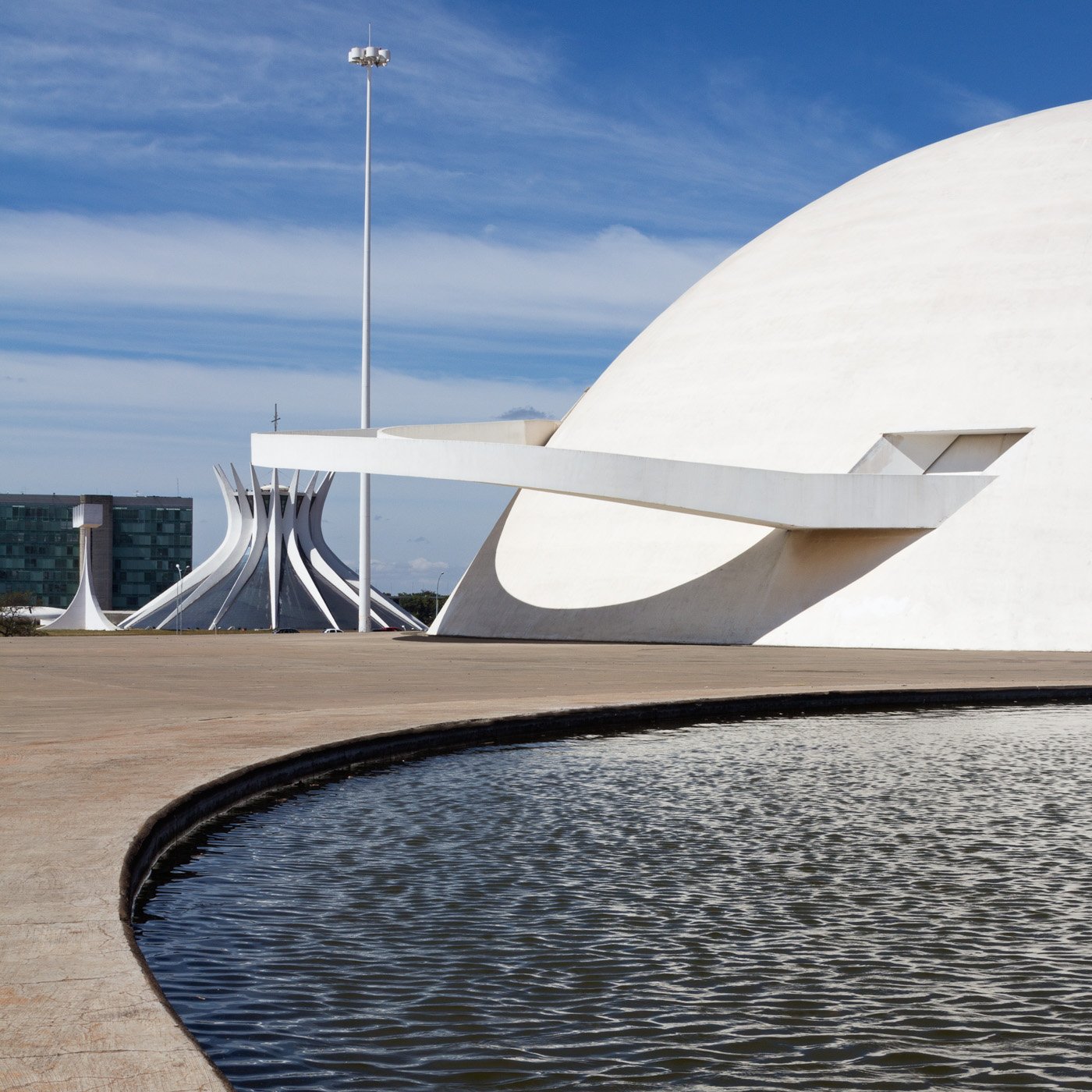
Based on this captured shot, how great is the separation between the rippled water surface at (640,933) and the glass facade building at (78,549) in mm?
112335

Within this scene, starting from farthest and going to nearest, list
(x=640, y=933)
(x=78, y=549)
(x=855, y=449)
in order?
(x=78, y=549) < (x=855, y=449) < (x=640, y=933)

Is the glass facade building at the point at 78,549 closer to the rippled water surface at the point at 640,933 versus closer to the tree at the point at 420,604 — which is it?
the tree at the point at 420,604

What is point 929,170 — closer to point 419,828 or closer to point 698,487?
point 698,487

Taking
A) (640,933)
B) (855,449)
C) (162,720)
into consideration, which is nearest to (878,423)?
(855,449)

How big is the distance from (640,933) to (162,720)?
7.29m

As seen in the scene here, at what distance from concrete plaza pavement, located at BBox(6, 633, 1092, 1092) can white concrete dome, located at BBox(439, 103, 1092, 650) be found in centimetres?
185

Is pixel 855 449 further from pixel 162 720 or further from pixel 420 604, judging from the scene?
pixel 420 604

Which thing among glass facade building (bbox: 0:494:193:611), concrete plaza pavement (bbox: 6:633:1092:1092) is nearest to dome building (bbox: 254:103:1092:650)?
concrete plaza pavement (bbox: 6:633:1092:1092)

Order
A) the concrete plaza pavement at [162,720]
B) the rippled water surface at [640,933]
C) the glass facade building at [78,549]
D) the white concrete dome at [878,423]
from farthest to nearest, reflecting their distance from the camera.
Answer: the glass facade building at [78,549] → the white concrete dome at [878,423] → the rippled water surface at [640,933] → the concrete plaza pavement at [162,720]

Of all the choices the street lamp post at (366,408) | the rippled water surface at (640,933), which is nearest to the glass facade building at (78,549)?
the street lamp post at (366,408)

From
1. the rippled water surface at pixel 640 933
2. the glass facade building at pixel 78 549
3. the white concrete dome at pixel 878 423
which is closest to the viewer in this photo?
the rippled water surface at pixel 640 933

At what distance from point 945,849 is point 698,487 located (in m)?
19.1

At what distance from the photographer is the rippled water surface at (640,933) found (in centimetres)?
421

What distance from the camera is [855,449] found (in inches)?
1075
